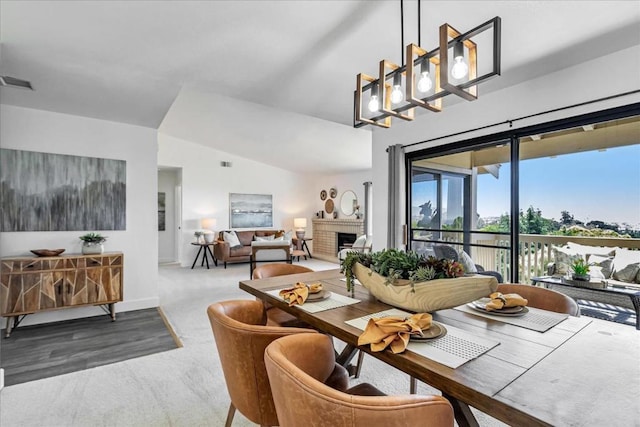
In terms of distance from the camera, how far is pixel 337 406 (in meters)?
0.79

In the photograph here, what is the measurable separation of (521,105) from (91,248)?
4.66m

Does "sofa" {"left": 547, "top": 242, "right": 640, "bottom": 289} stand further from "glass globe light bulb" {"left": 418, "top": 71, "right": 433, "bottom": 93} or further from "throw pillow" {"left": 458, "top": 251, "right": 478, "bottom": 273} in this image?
"glass globe light bulb" {"left": 418, "top": 71, "right": 433, "bottom": 93}

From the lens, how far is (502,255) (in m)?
3.00

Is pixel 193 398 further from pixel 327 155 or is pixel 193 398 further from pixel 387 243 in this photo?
pixel 327 155

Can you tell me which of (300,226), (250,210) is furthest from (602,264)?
(250,210)

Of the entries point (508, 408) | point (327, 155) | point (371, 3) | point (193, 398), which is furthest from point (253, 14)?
point (327, 155)

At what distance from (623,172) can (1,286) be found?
214 inches

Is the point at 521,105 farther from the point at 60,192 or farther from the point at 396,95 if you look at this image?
the point at 60,192

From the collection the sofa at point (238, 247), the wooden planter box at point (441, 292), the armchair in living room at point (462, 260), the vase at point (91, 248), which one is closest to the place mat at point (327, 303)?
the wooden planter box at point (441, 292)

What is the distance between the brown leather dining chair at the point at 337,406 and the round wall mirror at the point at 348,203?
7.68 m

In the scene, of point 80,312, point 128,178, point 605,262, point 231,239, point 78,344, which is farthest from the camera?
point 231,239

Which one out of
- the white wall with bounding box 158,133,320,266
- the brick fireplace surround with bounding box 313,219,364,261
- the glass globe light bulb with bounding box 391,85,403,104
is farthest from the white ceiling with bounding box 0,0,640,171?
the brick fireplace surround with bounding box 313,219,364,261

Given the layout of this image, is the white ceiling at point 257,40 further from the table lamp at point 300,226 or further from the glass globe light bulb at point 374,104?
the table lamp at point 300,226

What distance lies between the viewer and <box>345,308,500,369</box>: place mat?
1.02 metres
